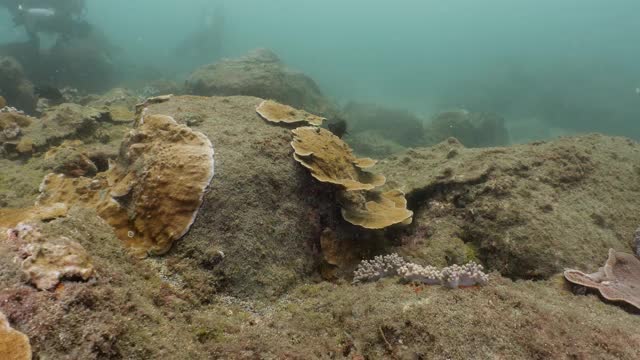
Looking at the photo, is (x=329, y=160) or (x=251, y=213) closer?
(x=251, y=213)

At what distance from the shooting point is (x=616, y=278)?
16.6 ft

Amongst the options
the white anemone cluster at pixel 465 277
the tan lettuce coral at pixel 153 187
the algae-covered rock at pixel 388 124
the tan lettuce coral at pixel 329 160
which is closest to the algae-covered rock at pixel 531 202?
the tan lettuce coral at pixel 329 160

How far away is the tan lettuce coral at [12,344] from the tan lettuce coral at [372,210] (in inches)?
155

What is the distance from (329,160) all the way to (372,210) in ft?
3.35

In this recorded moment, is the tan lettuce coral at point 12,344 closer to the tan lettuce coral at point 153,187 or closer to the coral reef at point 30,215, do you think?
the coral reef at point 30,215

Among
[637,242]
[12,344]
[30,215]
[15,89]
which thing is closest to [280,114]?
[30,215]

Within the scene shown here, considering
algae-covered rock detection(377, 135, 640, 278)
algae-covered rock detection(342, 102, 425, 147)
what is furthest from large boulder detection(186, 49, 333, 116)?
algae-covered rock detection(377, 135, 640, 278)

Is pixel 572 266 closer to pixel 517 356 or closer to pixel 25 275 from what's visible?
pixel 517 356

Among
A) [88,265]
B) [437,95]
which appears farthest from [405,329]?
[437,95]

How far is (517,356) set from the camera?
10.6ft

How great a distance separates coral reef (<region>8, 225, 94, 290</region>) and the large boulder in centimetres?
1242

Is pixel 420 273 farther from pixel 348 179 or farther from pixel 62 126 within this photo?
pixel 62 126

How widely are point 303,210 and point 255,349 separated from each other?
7.61 ft

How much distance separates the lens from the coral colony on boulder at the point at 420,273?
4.18 metres
